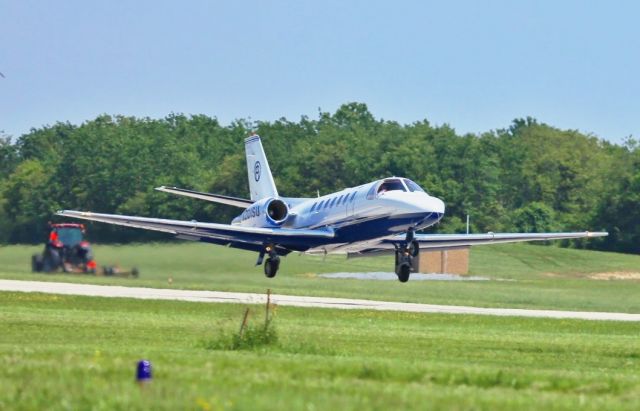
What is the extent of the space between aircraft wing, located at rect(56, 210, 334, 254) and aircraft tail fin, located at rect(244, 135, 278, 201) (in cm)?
506

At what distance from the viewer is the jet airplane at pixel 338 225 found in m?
39.1

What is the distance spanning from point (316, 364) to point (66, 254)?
32086 mm

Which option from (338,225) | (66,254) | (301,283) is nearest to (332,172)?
(301,283)

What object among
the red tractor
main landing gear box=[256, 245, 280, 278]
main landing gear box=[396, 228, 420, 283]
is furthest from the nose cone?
the red tractor

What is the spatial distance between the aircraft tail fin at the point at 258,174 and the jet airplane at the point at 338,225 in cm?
379

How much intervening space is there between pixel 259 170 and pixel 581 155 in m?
80.2

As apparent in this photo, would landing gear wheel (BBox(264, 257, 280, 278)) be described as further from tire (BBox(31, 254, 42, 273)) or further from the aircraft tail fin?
tire (BBox(31, 254, 42, 273))

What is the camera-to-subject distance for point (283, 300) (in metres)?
43.9

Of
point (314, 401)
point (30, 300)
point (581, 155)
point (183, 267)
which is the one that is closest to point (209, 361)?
point (314, 401)

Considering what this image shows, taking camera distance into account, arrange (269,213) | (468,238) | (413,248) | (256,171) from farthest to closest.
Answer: (256,171) → (468,238) → (269,213) → (413,248)

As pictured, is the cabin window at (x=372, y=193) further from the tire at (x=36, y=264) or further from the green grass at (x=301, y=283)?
the tire at (x=36, y=264)

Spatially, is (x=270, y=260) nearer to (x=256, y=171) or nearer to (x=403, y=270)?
(x=256, y=171)

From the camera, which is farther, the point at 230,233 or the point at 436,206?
the point at 230,233

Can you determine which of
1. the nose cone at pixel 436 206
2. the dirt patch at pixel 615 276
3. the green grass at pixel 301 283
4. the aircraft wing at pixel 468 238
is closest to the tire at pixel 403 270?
the nose cone at pixel 436 206
